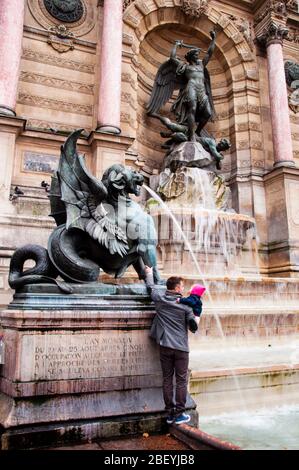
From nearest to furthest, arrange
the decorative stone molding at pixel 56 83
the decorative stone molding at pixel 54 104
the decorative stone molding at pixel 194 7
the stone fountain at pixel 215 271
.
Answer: the stone fountain at pixel 215 271 < the decorative stone molding at pixel 54 104 < the decorative stone molding at pixel 56 83 < the decorative stone molding at pixel 194 7

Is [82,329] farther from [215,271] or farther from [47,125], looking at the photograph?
[47,125]

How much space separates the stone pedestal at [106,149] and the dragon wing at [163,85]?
3.95 meters

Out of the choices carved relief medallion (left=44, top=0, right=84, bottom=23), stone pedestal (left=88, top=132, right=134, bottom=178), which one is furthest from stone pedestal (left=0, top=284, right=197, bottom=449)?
carved relief medallion (left=44, top=0, right=84, bottom=23)

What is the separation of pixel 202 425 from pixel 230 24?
51.3ft

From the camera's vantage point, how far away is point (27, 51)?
11492 mm

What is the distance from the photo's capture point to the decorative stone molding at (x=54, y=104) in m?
11.2

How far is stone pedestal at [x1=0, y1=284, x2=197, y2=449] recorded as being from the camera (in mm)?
2859

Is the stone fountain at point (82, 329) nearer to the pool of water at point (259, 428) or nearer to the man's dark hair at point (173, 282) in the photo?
the man's dark hair at point (173, 282)

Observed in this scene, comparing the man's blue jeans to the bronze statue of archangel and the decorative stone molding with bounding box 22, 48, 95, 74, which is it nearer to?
the bronze statue of archangel

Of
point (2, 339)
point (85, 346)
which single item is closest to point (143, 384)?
point (85, 346)

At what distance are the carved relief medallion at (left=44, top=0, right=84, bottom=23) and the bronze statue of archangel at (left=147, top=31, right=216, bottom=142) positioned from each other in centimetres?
335

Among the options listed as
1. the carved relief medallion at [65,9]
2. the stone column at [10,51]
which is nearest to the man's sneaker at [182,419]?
the stone column at [10,51]

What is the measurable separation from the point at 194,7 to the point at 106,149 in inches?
320
